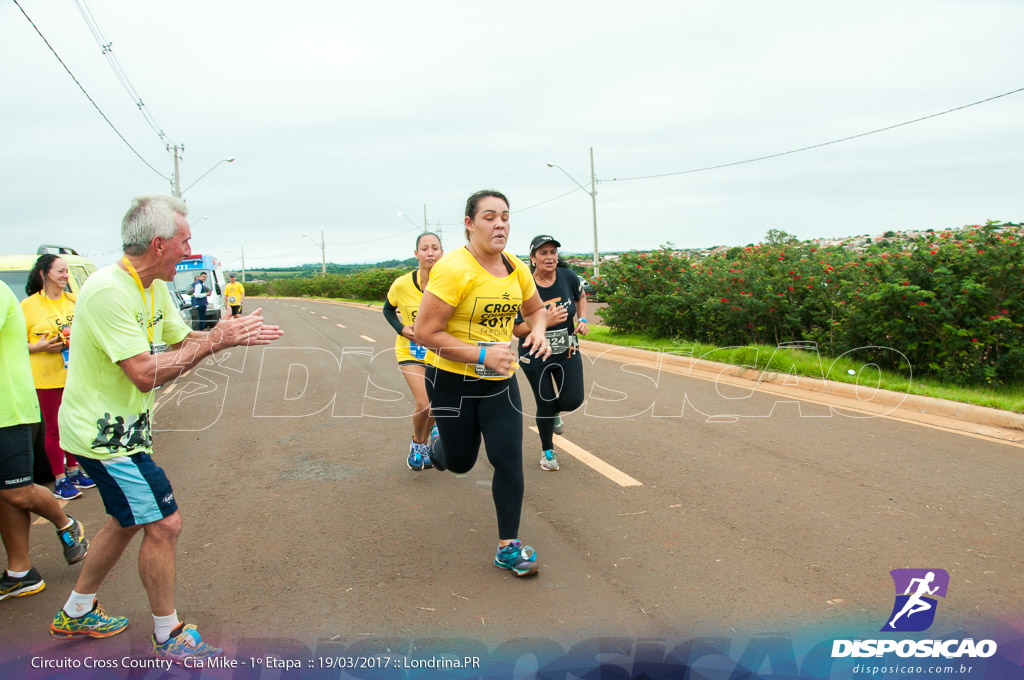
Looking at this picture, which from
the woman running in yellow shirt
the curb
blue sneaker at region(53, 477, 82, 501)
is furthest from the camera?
the curb

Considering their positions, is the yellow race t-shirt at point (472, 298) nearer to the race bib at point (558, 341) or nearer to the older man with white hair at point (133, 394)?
the older man with white hair at point (133, 394)

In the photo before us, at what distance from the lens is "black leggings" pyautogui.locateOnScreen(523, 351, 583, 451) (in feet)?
19.3

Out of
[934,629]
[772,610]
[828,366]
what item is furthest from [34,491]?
[828,366]

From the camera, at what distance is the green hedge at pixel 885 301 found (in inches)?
340

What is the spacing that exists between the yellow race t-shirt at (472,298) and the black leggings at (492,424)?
0.08 m

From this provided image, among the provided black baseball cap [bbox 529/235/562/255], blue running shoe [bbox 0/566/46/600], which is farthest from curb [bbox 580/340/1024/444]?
blue running shoe [bbox 0/566/46/600]

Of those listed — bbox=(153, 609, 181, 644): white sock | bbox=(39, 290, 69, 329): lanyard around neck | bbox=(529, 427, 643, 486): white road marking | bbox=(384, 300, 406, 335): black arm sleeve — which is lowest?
bbox=(529, 427, 643, 486): white road marking

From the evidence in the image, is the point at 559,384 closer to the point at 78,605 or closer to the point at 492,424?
the point at 492,424

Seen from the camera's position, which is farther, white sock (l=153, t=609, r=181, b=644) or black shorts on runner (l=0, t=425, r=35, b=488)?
black shorts on runner (l=0, t=425, r=35, b=488)

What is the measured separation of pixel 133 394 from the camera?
10.4 feet

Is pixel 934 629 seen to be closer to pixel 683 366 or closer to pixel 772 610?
pixel 772 610

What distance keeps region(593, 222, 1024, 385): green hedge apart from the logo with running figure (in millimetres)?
5954

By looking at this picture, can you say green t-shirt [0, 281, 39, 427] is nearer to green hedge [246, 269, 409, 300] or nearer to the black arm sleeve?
the black arm sleeve

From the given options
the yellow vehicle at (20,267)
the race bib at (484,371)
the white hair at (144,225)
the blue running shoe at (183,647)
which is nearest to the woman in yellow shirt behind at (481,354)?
the race bib at (484,371)
